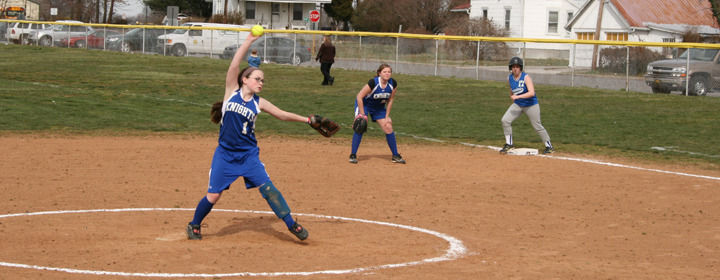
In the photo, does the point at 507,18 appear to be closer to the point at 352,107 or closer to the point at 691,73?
the point at 691,73

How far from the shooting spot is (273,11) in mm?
67188

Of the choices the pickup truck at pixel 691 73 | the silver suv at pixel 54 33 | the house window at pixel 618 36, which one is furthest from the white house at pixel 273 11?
the pickup truck at pixel 691 73

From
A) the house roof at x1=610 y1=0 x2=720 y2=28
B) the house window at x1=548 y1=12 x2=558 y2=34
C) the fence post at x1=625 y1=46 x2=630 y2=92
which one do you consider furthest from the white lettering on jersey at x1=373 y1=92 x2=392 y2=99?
the house window at x1=548 y1=12 x2=558 y2=34

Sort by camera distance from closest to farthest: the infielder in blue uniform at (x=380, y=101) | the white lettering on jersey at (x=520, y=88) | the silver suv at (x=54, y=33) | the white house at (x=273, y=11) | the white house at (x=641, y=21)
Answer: the infielder in blue uniform at (x=380, y=101) < the white lettering on jersey at (x=520, y=88) < the silver suv at (x=54, y=33) < the white house at (x=641, y=21) < the white house at (x=273, y=11)

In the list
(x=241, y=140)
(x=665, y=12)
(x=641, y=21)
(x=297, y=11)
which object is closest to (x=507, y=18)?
(x=641, y=21)

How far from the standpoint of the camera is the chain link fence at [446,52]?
25.2 metres

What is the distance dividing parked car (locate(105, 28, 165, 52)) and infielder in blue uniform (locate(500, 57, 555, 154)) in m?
31.3

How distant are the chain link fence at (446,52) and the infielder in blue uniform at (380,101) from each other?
16497 mm

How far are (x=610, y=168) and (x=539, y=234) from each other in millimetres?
4969

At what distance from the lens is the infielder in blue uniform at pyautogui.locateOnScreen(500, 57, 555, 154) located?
12.7 metres

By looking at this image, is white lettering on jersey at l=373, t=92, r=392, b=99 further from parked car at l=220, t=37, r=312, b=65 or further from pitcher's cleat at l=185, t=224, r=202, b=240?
parked car at l=220, t=37, r=312, b=65

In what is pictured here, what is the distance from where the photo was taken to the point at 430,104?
21.7 meters

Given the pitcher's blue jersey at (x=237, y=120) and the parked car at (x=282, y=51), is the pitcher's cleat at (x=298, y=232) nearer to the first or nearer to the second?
the pitcher's blue jersey at (x=237, y=120)

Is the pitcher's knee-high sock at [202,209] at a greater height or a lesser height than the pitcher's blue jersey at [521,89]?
lesser
